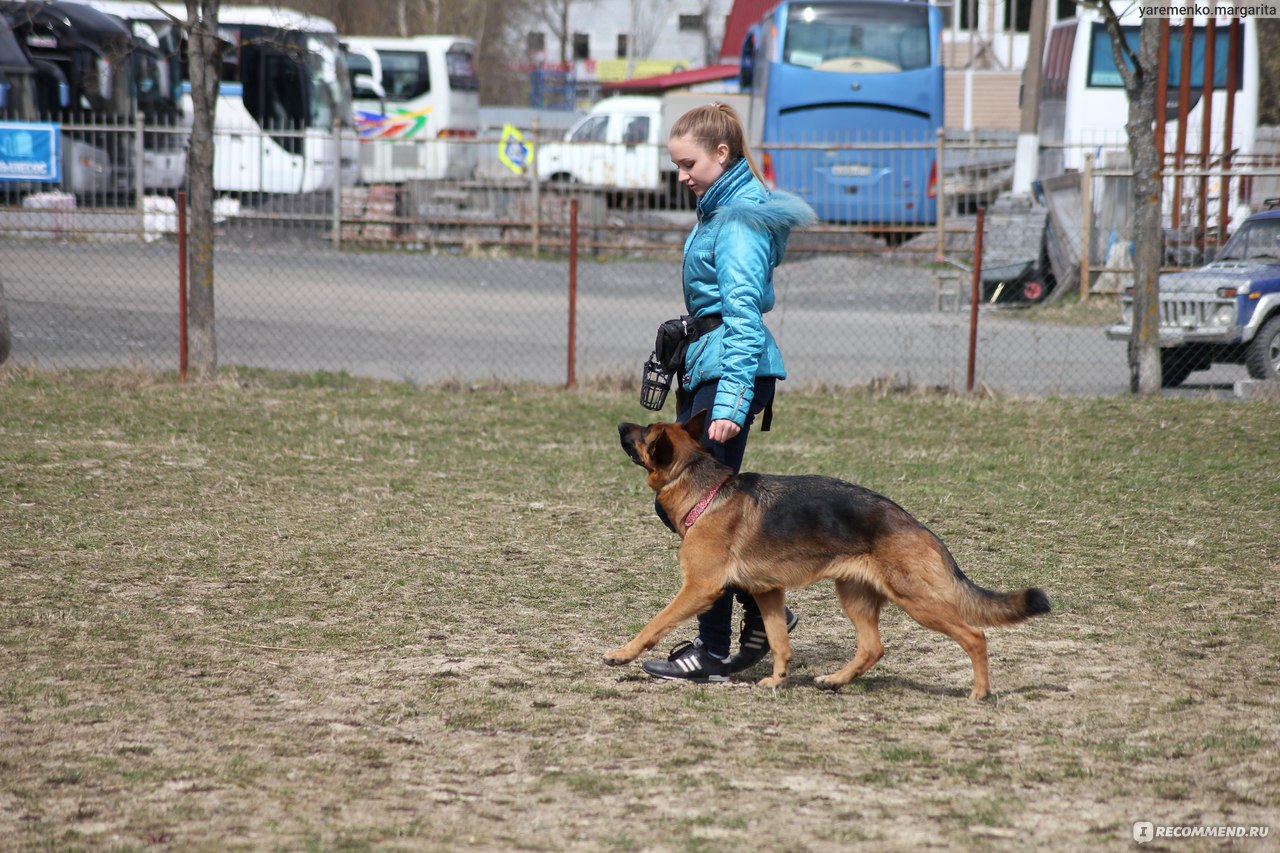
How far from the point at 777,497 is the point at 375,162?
22661 millimetres

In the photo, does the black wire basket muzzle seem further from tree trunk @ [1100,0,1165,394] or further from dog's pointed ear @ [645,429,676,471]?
tree trunk @ [1100,0,1165,394]

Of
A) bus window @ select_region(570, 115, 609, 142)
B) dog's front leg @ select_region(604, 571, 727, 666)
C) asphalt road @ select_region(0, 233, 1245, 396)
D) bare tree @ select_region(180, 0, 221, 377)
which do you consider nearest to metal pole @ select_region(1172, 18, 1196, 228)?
asphalt road @ select_region(0, 233, 1245, 396)

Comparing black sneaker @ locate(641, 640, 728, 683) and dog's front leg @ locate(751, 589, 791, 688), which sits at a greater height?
dog's front leg @ locate(751, 589, 791, 688)

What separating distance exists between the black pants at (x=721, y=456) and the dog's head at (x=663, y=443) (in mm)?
74

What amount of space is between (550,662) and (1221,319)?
29.2ft

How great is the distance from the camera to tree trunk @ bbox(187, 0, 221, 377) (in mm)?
10359

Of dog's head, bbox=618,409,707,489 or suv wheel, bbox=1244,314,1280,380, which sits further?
suv wheel, bbox=1244,314,1280,380

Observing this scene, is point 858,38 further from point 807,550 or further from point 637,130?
point 807,550

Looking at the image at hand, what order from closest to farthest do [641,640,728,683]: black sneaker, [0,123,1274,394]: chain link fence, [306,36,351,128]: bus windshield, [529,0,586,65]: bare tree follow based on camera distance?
1. [641,640,728,683]: black sneaker
2. [0,123,1274,394]: chain link fence
3. [306,36,351,128]: bus windshield
4. [529,0,586,65]: bare tree

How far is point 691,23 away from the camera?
66875 mm

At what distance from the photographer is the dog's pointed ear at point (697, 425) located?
4.10 m

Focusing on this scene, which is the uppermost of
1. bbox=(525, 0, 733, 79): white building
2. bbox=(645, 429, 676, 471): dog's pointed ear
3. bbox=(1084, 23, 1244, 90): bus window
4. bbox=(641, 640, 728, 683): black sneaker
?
bbox=(525, 0, 733, 79): white building

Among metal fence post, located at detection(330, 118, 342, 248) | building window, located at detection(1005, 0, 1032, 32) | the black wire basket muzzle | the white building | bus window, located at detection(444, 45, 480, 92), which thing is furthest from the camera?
the white building

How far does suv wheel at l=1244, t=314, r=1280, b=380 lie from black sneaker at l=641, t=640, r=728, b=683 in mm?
8749
